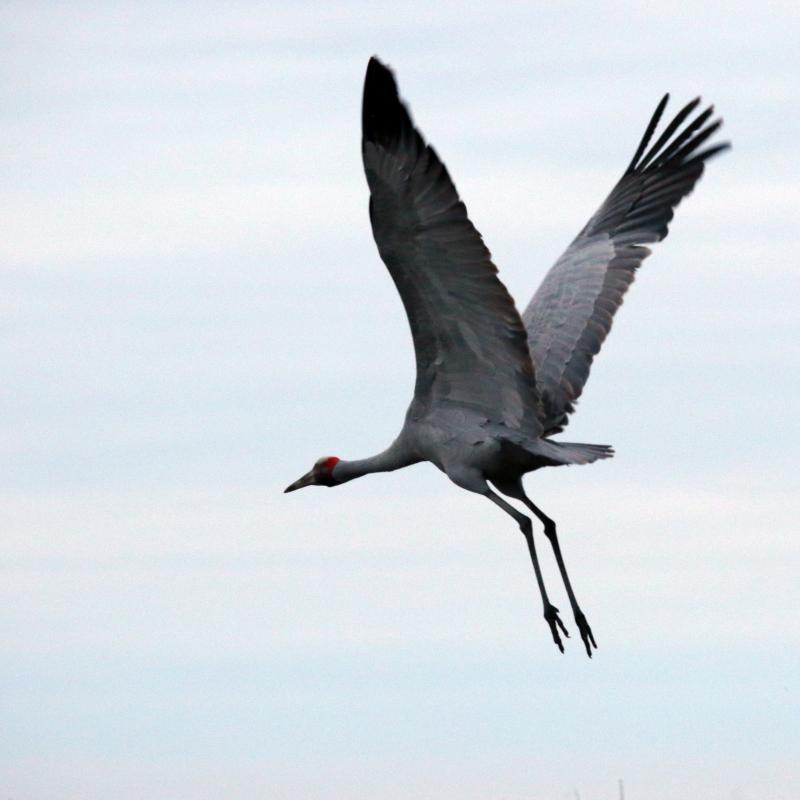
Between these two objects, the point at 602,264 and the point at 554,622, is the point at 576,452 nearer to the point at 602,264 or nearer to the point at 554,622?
the point at 554,622

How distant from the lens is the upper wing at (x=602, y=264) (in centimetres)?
2377

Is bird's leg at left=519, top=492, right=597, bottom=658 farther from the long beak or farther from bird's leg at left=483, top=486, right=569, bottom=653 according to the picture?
the long beak

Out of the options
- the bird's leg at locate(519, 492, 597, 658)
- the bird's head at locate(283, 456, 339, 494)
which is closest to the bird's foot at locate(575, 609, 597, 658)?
the bird's leg at locate(519, 492, 597, 658)

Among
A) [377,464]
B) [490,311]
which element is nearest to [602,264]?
[377,464]

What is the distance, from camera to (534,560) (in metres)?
22.6

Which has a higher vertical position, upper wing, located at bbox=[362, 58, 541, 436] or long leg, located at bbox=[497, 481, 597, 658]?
upper wing, located at bbox=[362, 58, 541, 436]

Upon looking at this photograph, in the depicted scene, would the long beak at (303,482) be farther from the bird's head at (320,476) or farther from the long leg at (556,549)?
the long leg at (556,549)

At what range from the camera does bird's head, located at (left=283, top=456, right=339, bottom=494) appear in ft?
82.3

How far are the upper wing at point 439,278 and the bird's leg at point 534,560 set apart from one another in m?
0.91

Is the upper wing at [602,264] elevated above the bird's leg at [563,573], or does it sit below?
above

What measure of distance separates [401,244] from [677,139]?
8671 mm

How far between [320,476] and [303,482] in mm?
372

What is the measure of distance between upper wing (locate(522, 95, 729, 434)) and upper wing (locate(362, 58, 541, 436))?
2.75ft

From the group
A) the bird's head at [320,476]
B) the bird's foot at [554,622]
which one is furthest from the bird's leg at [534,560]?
the bird's head at [320,476]
